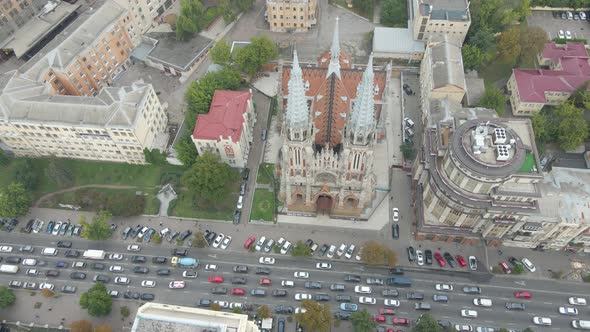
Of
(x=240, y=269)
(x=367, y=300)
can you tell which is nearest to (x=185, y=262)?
(x=240, y=269)

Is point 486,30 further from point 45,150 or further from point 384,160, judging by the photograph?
→ point 45,150

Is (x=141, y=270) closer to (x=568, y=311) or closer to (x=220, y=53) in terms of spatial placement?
(x=220, y=53)

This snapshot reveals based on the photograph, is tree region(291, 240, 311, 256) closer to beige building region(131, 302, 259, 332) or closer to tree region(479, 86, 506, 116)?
beige building region(131, 302, 259, 332)

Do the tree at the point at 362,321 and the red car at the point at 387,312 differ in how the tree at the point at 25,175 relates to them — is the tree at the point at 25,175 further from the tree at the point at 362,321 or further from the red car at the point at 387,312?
the red car at the point at 387,312

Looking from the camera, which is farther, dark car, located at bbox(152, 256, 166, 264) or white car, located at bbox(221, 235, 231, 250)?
white car, located at bbox(221, 235, 231, 250)

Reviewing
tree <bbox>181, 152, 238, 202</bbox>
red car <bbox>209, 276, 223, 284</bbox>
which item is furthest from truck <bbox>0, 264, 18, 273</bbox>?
red car <bbox>209, 276, 223, 284</bbox>

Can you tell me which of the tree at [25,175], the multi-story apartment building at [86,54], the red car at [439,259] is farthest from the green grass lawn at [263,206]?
the multi-story apartment building at [86,54]
